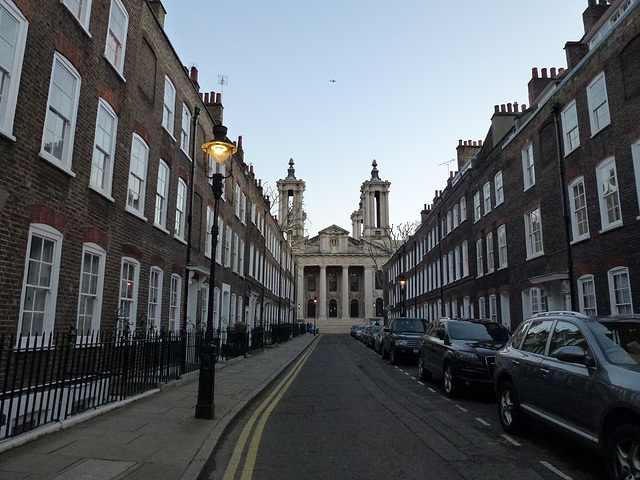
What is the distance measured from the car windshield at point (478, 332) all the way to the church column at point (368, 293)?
71455 millimetres

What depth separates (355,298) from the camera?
8881 cm

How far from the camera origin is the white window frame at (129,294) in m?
11.6

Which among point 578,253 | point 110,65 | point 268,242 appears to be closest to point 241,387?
point 110,65

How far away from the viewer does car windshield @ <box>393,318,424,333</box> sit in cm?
1891

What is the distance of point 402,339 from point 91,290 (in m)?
11.5

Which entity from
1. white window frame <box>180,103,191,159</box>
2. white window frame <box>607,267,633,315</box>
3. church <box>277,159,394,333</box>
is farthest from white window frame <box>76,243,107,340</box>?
church <box>277,159,394,333</box>

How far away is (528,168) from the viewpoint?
1936 centimetres

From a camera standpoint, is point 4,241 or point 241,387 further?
point 241,387

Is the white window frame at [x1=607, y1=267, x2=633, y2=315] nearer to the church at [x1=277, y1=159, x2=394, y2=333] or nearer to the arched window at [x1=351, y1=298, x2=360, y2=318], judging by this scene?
the church at [x1=277, y1=159, x2=394, y2=333]

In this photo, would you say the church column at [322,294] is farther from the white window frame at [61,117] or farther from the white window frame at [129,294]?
the white window frame at [61,117]

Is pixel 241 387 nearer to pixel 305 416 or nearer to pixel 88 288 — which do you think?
pixel 305 416

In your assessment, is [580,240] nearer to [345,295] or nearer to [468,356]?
[468,356]

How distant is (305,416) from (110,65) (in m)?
9.10

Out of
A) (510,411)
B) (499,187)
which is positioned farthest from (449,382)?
(499,187)
